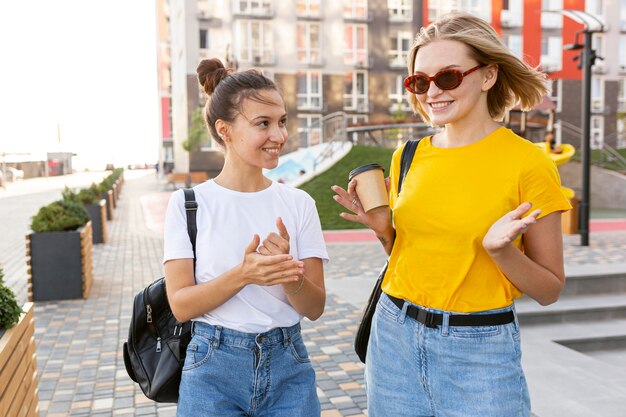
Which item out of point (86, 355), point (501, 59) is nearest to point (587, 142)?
point (86, 355)

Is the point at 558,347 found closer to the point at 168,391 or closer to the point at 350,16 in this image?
the point at 168,391

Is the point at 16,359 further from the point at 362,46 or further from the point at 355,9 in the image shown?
the point at 355,9

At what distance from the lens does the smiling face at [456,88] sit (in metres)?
2.01

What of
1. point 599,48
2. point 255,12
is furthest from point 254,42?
point 599,48

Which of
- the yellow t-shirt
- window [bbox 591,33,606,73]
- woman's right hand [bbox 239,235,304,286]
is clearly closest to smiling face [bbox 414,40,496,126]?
the yellow t-shirt

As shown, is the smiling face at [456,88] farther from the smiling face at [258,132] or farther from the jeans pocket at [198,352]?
the jeans pocket at [198,352]

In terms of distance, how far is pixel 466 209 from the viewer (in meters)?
1.95

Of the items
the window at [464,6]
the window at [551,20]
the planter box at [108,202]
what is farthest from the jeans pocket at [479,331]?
the window at [551,20]

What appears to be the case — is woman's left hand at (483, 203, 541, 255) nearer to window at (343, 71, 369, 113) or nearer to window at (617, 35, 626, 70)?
window at (343, 71, 369, 113)

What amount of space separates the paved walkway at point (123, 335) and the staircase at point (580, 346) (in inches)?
57.8

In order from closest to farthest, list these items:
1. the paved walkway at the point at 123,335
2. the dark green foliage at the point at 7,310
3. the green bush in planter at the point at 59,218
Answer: the dark green foliage at the point at 7,310, the paved walkway at the point at 123,335, the green bush in planter at the point at 59,218

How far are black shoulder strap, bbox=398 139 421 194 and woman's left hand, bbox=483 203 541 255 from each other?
464 millimetres

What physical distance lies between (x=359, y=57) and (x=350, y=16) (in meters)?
2.85

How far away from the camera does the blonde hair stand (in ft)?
6.54
